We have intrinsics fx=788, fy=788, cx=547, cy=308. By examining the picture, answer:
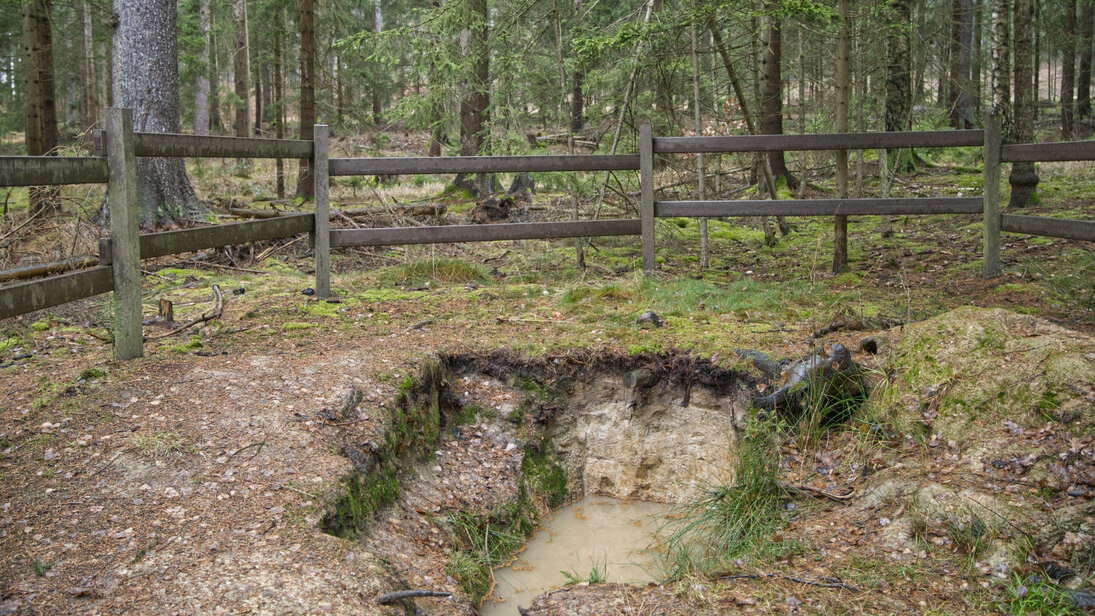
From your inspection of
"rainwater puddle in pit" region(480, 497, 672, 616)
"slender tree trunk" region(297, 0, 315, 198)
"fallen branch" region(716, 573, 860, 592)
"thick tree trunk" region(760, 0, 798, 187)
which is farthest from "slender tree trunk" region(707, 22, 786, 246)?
"slender tree trunk" region(297, 0, 315, 198)

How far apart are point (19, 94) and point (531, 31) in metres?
24.8

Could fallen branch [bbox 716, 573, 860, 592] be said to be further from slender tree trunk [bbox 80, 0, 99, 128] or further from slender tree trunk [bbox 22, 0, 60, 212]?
slender tree trunk [bbox 80, 0, 99, 128]

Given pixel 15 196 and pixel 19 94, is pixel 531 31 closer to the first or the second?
pixel 15 196

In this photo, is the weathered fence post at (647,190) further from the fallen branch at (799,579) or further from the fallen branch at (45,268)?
the fallen branch at (45,268)

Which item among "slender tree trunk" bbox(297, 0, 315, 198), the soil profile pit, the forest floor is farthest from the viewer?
"slender tree trunk" bbox(297, 0, 315, 198)

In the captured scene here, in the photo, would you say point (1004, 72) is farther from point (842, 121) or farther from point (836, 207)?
point (836, 207)

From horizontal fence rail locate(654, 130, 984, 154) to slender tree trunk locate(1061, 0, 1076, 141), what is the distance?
12.7 metres

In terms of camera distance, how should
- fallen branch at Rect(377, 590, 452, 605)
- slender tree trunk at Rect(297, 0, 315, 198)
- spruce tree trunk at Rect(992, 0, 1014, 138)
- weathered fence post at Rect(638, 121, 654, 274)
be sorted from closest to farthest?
fallen branch at Rect(377, 590, 452, 605), weathered fence post at Rect(638, 121, 654, 274), spruce tree trunk at Rect(992, 0, 1014, 138), slender tree trunk at Rect(297, 0, 315, 198)

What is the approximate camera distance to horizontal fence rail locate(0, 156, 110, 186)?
4.34 meters

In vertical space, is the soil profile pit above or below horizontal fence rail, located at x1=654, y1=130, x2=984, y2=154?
below

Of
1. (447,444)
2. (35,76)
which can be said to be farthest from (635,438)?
(35,76)

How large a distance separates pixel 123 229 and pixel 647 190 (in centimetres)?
491

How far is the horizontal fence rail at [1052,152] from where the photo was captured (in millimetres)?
6688

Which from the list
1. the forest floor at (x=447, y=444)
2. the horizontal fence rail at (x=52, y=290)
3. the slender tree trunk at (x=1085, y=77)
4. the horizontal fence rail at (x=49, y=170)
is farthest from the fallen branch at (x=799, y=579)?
the slender tree trunk at (x=1085, y=77)
